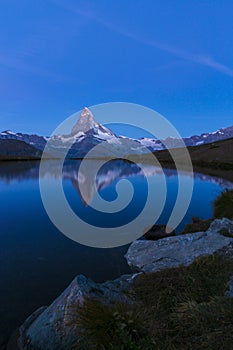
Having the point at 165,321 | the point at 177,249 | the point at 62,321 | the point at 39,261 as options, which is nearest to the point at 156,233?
the point at 177,249

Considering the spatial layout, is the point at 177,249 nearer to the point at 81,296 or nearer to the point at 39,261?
the point at 81,296

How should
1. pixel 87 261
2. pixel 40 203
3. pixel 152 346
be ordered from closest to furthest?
pixel 152 346 → pixel 87 261 → pixel 40 203

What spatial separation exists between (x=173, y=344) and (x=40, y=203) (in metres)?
29.2

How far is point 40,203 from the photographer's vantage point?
32.6 metres

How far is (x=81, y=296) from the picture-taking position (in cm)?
693

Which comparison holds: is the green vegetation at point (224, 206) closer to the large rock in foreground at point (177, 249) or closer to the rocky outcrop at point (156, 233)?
the rocky outcrop at point (156, 233)

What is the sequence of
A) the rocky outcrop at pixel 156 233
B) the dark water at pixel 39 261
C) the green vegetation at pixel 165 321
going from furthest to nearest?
the rocky outcrop at pixel 156 233, the dark water at pixel 39 261, the green vegetation at pixel 165 321

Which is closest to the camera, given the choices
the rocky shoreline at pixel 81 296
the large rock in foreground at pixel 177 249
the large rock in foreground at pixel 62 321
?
the large rock in foreground at pixel 62 321

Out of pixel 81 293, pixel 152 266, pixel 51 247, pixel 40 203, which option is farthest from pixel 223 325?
pixel 40 203

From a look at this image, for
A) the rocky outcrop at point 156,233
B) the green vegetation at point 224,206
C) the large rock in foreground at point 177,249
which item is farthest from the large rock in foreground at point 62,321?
the green vegetation at point 224,206

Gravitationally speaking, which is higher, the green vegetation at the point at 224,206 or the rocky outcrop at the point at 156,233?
the green vegetation at the point at 224,206

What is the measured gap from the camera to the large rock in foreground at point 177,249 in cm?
1104

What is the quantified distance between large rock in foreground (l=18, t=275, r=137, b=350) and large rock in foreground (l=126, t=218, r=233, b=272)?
3.84m

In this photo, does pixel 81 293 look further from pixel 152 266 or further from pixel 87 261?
pixel 87 261
